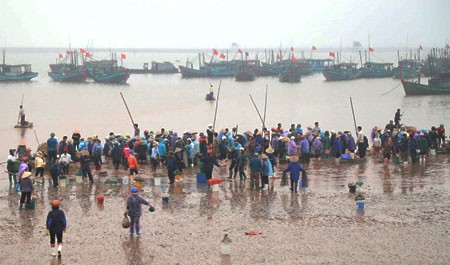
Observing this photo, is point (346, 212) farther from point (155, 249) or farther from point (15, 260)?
point (15, 260)

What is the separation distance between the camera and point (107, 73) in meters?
70.5

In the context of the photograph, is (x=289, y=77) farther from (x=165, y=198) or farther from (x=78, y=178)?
(x=165, y=198)

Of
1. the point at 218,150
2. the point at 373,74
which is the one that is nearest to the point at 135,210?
the point at 218,150

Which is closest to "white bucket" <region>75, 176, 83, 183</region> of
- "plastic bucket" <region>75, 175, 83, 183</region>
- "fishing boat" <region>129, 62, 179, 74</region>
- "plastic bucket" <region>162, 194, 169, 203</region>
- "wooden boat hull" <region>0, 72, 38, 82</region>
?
"plastic bucket" <region>75, 175, 83, 183</region>

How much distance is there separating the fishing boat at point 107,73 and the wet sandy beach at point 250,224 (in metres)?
54.9

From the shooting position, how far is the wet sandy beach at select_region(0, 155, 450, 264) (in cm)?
1044

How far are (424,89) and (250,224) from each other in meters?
39.8

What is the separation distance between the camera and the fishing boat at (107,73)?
6981cm

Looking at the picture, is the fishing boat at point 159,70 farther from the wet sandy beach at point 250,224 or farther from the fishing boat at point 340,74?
the wet sandy beach at point 250,224

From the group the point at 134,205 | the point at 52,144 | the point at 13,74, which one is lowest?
the point at 134,205

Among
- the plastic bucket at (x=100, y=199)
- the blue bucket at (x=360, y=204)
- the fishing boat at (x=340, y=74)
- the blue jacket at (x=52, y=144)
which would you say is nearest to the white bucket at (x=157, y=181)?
the plastic bucket at (x=100, y=199)

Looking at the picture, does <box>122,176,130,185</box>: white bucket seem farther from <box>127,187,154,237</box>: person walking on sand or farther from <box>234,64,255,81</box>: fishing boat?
<box>234,64,255,81</box>: fishing boat

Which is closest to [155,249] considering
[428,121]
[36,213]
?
[36,213]

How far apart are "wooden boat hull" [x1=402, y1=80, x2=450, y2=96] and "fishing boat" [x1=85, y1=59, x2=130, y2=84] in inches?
1161
